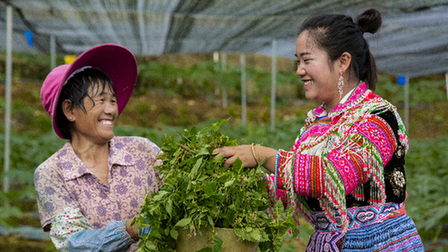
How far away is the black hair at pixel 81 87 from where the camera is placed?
1.57 metres

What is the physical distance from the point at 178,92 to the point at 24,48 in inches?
237

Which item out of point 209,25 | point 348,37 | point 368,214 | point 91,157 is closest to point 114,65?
point 91,157

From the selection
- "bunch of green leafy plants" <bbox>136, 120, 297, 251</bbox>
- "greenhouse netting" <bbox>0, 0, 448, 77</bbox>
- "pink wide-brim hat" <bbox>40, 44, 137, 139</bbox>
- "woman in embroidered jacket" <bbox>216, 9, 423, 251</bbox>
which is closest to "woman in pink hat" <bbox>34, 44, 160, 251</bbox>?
"pink wide-brim hat" <bbox>40, 44, 137, 139</bbox>

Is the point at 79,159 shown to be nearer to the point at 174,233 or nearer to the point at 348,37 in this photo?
the point at 174,233

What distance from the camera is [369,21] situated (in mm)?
1561

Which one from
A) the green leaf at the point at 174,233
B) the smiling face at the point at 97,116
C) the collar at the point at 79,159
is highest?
the smiling face at the point at 97,116

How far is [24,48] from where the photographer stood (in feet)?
22.9

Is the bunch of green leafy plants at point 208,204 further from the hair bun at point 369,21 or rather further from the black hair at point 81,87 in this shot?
the hair bun at point 369,21

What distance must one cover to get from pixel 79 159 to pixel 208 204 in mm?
727

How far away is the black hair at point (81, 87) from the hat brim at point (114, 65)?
34 millimetres

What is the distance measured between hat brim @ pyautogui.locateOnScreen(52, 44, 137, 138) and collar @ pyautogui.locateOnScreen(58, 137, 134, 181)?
129 mm

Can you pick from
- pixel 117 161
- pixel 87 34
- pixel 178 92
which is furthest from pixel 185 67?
pixel 117 161

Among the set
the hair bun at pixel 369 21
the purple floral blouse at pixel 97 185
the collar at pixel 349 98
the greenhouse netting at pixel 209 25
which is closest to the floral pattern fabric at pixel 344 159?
Result: the collar at pixel 349 98

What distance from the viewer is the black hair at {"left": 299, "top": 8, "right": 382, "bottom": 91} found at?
1434 mm
